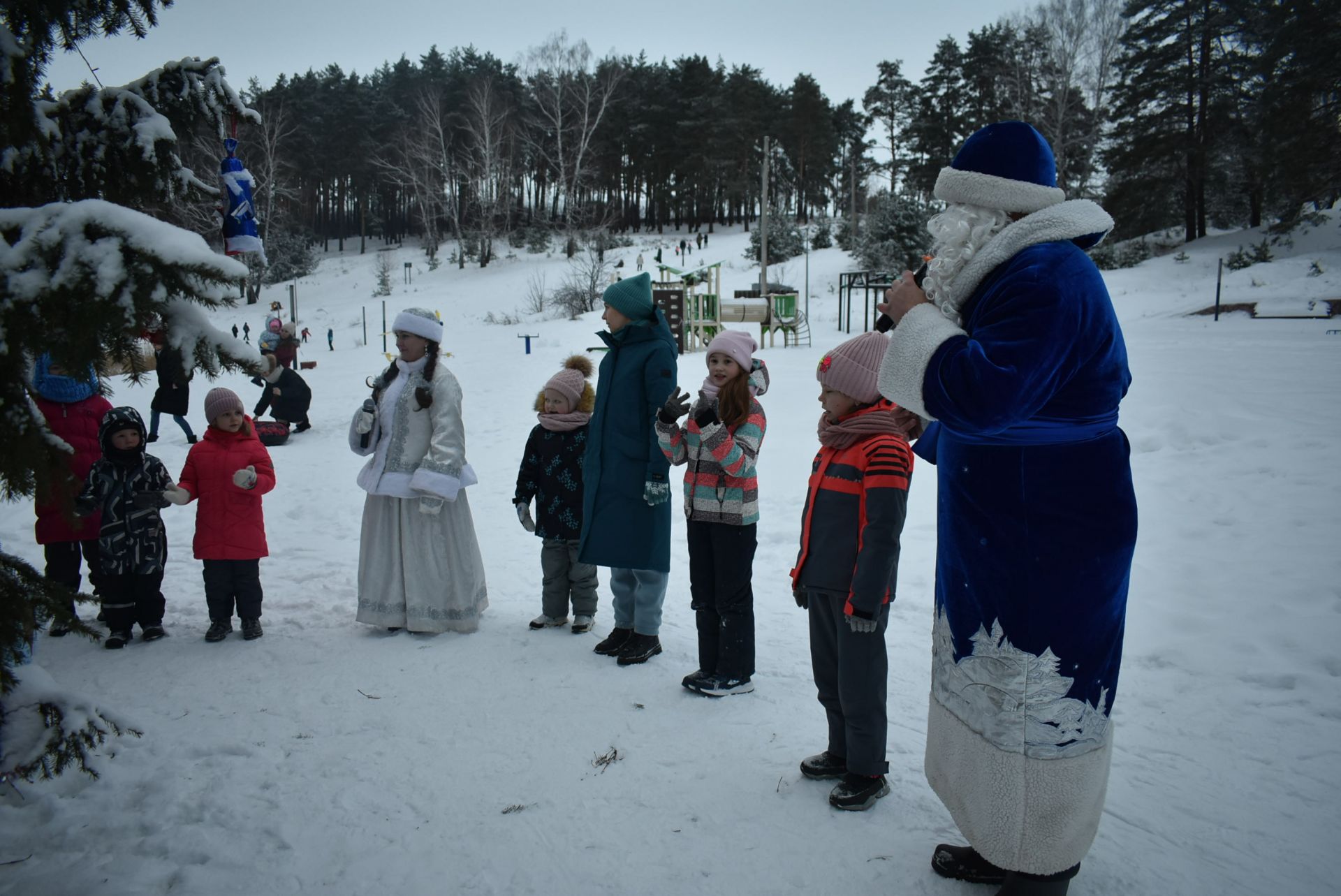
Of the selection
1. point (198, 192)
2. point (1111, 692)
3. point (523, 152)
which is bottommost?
point (1111, 692)

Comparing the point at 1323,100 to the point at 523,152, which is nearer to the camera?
the point at 1323,100

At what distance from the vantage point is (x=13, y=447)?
1534 mm

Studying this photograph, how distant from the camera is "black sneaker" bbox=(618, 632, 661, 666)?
4.25 metres

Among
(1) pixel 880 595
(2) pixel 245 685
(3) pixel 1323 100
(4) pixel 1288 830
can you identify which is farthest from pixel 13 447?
(3) pixel 1323 100

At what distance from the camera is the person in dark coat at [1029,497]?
2.01 meters

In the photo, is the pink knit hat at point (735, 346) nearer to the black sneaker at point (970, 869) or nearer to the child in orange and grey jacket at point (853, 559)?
the child in orange and grey jacket at point (853, 559)

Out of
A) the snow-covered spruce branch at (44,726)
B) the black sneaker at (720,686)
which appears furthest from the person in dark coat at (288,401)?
the snow-covered spruce branch at (44,726)

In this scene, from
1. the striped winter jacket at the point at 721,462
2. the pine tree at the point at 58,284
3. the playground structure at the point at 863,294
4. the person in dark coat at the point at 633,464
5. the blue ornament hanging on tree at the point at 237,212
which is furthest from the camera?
the playground structure at the point at 863,294

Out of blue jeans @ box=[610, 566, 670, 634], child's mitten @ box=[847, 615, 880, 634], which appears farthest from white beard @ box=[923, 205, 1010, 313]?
blue jeans @ box=[610, 566, 670, 634]

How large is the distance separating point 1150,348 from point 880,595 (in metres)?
11.8

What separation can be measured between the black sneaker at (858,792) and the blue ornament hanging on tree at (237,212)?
11.6 ft

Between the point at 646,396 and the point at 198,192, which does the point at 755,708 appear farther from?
the point at 198,192

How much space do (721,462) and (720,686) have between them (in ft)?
3.48

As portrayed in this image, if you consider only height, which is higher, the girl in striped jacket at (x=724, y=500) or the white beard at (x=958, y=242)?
the white beard at (x=958, y=242)
